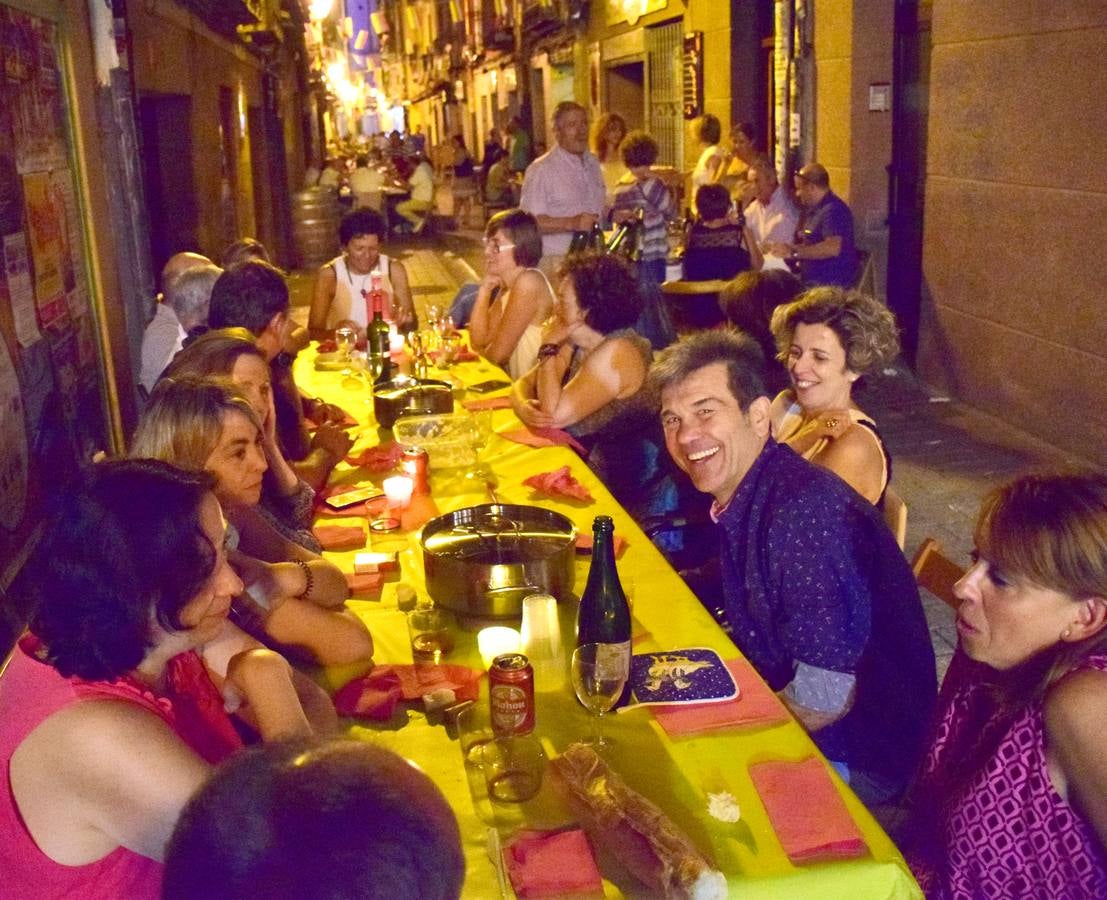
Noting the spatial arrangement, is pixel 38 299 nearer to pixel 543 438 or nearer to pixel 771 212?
pixel 543 438

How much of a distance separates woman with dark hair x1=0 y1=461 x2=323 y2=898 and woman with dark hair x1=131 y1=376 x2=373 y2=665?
51 cm

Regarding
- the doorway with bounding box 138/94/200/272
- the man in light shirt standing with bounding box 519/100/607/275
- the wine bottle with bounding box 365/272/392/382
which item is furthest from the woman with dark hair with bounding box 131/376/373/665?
the doorway with bounding box 138/94/200/272

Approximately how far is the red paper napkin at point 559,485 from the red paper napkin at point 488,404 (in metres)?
1.06

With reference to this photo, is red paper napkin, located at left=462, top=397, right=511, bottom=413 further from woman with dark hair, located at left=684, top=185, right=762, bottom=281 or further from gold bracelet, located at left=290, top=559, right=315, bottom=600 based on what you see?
woman with dark hair, located at left=684, top=185, right=762, bottom=281

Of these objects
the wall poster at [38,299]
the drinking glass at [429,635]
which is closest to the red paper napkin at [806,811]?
the drinking glass at [429,635]

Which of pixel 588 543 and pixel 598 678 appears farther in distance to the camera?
pixel 588 543

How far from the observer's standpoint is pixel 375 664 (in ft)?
7.38

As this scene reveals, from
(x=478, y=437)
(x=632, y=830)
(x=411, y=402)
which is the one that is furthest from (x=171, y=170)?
(x=632, y=830)

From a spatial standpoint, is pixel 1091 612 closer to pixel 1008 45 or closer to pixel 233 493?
pixel 233 493

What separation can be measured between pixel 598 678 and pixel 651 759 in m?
0.16

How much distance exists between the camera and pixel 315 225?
50.1 ft

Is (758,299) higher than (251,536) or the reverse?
higher

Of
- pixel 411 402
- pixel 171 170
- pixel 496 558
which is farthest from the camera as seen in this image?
pixel 171 170

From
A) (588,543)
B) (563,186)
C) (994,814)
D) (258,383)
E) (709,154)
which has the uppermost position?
(709,154)
